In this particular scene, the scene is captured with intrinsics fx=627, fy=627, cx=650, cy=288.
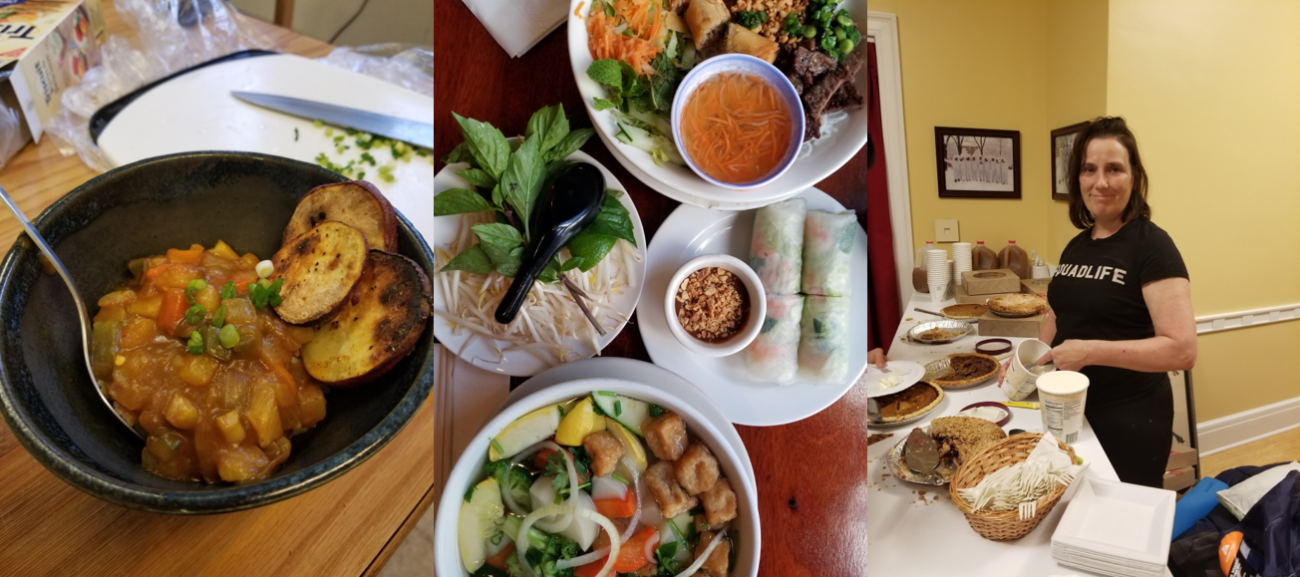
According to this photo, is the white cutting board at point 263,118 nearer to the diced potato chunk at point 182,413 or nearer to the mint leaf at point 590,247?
the mint leaf at point 590,247

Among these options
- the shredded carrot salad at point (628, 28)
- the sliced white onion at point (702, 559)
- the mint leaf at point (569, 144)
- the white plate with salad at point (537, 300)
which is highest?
the shredded carrot salad at point (628, 28)

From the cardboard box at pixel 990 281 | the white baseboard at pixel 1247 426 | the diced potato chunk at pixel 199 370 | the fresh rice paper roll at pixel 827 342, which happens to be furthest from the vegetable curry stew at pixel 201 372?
the white baseboard at pixel 1247 426

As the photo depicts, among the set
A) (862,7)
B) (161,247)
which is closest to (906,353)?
(862,7)

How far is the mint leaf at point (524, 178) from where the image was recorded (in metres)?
1.20

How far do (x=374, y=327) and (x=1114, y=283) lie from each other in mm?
1201

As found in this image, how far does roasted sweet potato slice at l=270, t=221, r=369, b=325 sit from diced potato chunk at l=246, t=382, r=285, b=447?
124mm

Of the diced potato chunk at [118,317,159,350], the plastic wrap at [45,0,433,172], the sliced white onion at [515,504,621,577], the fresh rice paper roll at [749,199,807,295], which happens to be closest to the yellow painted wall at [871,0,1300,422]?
the fresh rice paper roll at [749,199,807,295]

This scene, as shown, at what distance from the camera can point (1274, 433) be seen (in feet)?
3.53

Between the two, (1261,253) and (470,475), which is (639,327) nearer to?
(470,475)

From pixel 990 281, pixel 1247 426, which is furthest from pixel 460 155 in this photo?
pixel 1247 426

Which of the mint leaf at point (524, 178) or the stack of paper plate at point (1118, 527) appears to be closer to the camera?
the stack of paper plate at point (1118, 527)

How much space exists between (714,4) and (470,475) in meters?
1.03

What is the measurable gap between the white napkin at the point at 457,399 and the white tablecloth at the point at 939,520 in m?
0.78

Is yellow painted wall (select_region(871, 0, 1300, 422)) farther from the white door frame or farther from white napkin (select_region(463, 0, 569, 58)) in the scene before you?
white napkin (select_region(463, 0, 569, 58))
